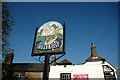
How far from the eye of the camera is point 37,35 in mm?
10352

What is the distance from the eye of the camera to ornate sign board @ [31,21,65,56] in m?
8.69

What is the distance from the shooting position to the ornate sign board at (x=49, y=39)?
28.5 feet

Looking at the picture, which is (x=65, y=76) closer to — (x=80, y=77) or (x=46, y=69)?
(x=80, y=77)

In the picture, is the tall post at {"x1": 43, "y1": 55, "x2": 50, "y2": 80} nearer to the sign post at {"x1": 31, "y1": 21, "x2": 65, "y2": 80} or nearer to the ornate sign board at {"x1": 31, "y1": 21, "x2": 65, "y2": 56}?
the sign post at {"x1": 31, "y1": 21, "x2": 65, "y2": 80}

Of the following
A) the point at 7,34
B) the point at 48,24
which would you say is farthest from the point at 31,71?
the point at 48,24

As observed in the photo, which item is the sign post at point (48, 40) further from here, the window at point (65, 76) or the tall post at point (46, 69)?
the window at point (65, 76)

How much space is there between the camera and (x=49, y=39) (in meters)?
9.48

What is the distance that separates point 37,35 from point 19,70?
8896 millimetres

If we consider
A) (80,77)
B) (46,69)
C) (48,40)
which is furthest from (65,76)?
(46,69)

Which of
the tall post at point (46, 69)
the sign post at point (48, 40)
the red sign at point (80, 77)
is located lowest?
the red sign at point (80, 77)

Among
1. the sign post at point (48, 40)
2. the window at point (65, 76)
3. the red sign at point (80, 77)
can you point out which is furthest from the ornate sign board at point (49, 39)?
the red sign at point (80, 77)

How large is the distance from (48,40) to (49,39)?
0.44 ft

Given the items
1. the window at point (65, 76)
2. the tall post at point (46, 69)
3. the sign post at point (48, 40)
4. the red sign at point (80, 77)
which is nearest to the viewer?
the tall post at point (46, 69)

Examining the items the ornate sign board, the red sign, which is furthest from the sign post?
the red sign
